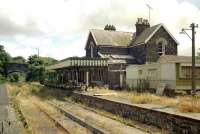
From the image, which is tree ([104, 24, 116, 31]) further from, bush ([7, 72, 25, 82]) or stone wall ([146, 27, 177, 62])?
bush ([7, 72, 25, 82])

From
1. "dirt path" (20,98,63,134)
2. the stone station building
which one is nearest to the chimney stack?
the stone station building

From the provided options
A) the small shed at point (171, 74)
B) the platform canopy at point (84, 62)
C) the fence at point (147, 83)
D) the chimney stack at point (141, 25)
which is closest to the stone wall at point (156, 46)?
the chimney stack at point (141, 25)

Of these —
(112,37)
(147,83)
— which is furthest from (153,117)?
(112,37)

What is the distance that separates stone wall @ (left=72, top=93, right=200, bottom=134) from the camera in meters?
12.2

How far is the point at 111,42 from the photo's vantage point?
45.9 metres

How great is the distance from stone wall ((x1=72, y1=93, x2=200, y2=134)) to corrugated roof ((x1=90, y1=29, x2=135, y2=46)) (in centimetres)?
2257

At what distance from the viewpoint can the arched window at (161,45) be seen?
43.7 meters

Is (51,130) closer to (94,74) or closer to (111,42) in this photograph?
(94,74)

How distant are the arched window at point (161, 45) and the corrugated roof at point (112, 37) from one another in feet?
15.7

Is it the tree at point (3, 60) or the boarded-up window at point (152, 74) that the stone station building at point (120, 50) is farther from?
the tree at point (3, 60)

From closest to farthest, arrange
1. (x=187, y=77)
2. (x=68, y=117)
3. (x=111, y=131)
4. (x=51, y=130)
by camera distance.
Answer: (x=111, y=131)
(x=51, y=130)
(x=68, y=117)
(x=187, y=77)

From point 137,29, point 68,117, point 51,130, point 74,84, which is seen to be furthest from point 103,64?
point 51,130

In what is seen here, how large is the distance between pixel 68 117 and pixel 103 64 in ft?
55.6

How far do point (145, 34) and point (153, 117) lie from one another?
101ft
